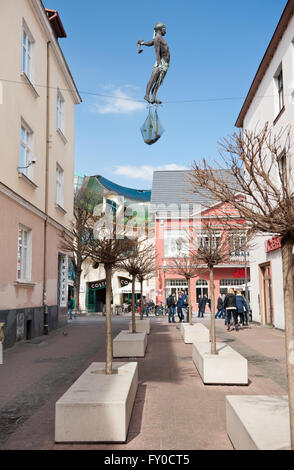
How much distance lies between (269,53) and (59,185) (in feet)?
34.0

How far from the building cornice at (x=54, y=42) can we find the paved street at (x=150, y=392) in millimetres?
11503

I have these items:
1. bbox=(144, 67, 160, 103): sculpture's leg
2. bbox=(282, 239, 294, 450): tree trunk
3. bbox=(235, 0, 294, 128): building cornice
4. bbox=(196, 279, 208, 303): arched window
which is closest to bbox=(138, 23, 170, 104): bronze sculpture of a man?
bbox=(144, 67, 160, 103): sculpture's leg

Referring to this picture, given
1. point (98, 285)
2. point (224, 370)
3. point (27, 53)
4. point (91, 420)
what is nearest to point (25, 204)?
point (27, 53)

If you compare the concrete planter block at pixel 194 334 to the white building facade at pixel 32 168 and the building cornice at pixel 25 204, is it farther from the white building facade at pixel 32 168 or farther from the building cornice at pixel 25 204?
the white building facade at pixel 32 168

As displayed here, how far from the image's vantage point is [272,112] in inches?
707

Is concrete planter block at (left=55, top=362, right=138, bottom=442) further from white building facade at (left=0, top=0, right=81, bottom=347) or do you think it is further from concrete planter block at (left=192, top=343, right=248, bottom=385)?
white building facade at (left=0, top=0, right=81, bottom=347)

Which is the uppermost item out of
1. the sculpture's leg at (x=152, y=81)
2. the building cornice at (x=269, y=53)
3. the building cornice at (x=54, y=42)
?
the building cornice at (x=54, y=42)

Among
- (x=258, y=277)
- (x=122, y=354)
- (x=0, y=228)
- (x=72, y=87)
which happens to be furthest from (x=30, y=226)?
(x=258, y=277)

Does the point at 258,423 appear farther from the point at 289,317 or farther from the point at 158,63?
the point at 158,63

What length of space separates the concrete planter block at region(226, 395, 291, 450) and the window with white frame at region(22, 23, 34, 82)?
44.7 feet

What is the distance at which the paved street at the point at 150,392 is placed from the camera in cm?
490

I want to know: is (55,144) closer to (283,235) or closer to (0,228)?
(0,228)

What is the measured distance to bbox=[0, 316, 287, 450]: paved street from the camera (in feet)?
16.1

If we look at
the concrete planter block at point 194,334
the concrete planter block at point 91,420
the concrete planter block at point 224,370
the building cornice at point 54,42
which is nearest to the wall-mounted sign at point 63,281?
the concrete planter block at point 194,334
